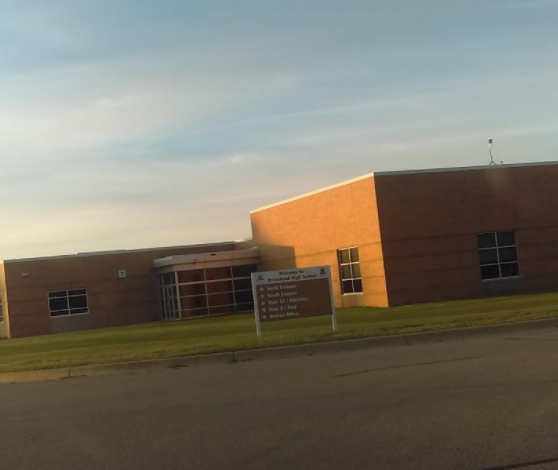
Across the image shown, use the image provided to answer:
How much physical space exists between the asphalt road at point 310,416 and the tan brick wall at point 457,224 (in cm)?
1593

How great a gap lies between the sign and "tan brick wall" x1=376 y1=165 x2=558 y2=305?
35.1 ft

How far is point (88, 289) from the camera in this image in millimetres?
42875

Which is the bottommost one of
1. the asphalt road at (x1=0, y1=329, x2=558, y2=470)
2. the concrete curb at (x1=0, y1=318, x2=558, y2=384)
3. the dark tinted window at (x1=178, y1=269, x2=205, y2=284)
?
the asphalt road at (x1=0, y1=329, x2=558, y2=470)

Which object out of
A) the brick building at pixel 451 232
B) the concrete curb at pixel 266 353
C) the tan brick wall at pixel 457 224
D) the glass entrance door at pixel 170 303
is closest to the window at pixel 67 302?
the glass entrance door at pixel 170 303

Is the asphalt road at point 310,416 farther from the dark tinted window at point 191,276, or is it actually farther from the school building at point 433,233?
the dark tinted window at point 191,276

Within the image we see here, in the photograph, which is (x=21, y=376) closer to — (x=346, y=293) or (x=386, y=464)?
(x=386, y=464)

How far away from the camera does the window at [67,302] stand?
42.4 metres

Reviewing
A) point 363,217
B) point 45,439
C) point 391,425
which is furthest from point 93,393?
point 363,217

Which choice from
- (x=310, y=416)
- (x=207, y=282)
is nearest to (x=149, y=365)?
(x=310, y=416)

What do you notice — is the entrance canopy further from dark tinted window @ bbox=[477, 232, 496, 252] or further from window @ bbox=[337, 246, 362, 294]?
dark tinted window @ bbox=[477, 232, 496, 252]

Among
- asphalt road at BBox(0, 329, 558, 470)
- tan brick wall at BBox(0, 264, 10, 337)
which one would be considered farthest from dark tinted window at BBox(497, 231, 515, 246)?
tan brick wall at BBox(0, 264, 10, 337)

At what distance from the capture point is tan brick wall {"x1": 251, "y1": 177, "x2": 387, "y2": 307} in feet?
97.9

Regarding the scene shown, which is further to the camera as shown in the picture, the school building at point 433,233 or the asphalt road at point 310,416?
the school building at point 433,233

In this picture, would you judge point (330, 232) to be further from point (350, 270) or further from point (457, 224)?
point (457, 224)
